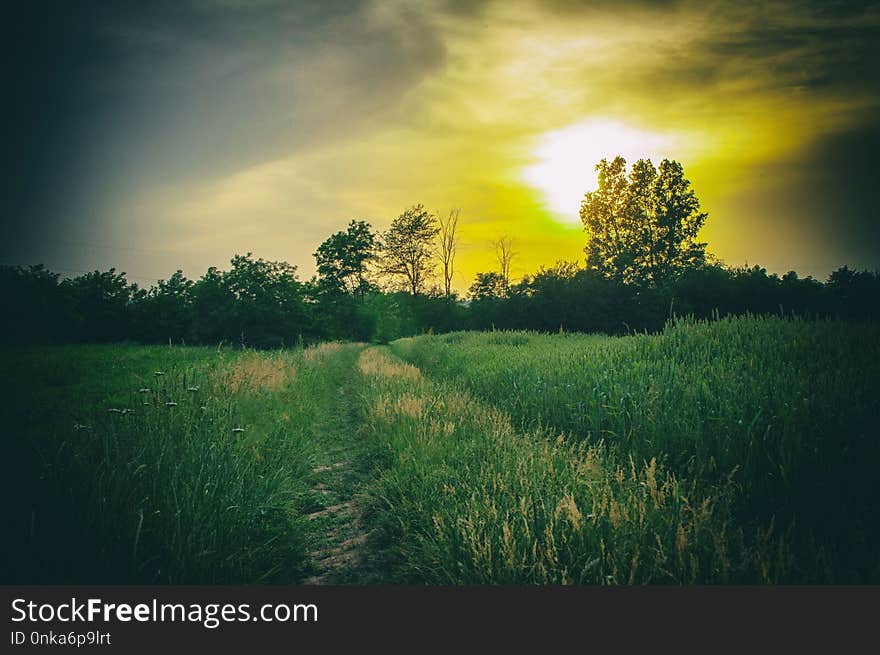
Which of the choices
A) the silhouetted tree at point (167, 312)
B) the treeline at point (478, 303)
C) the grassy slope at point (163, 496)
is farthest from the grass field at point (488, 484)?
the silhouetted tree at point (167, 312)

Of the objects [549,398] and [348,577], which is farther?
[549,398]

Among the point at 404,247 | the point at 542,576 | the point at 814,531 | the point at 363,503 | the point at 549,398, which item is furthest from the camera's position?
the point at 404,247

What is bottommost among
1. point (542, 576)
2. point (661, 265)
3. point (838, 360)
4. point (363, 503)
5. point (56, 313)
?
point (363, 503)

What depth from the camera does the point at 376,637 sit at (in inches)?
70.2

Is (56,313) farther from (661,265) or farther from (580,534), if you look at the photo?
(661,265)

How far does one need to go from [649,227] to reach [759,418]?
121 feet

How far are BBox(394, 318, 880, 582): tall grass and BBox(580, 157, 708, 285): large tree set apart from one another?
29.1 m

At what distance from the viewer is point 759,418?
13.5ft

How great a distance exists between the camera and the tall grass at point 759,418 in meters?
2.92

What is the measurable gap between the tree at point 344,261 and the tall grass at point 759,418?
4931cm

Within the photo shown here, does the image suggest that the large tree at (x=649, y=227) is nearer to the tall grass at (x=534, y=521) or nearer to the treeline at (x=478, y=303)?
the treeline at (x=478, y=303)

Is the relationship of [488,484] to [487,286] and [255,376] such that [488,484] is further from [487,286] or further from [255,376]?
[487,286]

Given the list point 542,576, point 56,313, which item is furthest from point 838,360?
point 56,313

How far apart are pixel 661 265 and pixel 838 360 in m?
33.9
